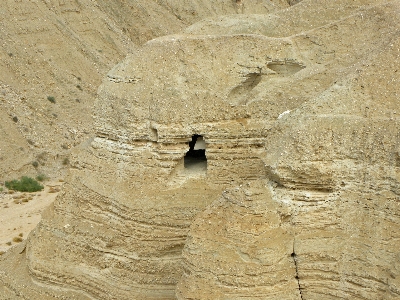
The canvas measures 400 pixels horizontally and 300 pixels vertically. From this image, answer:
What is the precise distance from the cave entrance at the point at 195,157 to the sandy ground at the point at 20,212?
33.3 ft

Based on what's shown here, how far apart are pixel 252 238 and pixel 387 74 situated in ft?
11.6

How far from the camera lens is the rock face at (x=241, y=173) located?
9.77 metres

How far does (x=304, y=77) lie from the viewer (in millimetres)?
12492

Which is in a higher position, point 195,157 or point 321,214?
point 195,157

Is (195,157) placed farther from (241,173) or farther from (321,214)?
(321,214)

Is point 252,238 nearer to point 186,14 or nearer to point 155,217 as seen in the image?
point 155,217

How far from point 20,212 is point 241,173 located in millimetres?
15438

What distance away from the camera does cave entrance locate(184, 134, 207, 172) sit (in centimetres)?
1349

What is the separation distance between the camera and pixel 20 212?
1008 inches

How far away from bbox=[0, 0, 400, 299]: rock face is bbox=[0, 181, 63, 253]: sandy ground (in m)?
7.24

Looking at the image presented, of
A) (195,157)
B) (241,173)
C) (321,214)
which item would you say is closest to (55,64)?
(195,157)

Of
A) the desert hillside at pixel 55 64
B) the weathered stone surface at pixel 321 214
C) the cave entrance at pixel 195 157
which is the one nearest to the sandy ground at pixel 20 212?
the desert hillside at pixel 55 64

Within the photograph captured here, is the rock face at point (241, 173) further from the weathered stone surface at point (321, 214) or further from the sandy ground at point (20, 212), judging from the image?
the sandy ground at point (20, 212)

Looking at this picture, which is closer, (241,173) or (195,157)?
Result: (241,173)
